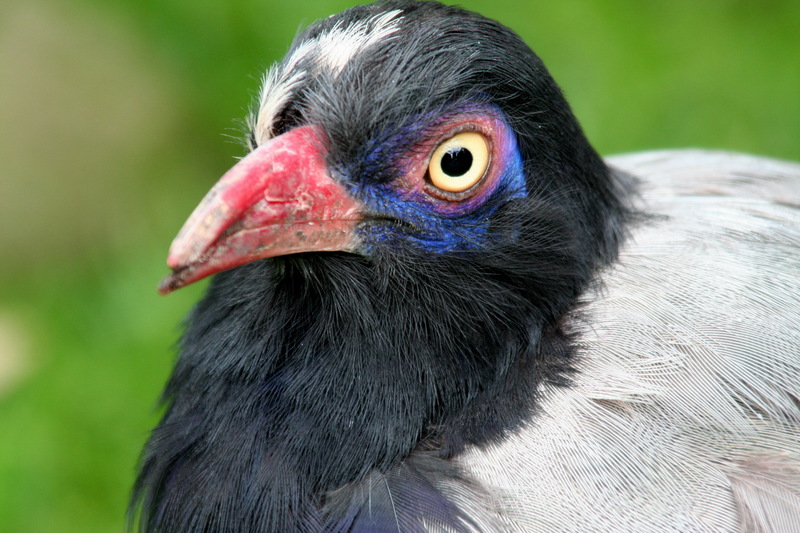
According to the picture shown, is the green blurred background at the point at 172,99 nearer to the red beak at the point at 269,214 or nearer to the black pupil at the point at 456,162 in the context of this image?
the red beak at the point at 269,214

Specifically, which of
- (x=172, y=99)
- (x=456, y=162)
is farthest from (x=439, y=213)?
(x=172, y=99)

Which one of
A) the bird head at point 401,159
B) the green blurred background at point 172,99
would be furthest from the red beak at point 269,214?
the green blurred background at point 172,99

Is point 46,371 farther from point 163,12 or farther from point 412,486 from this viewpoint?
point 412,486

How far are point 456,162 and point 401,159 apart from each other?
176 mm

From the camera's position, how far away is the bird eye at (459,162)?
280 cm

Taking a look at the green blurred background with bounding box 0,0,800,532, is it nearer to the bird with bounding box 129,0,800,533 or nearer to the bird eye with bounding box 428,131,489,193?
the bird with bounding box 129,0,800,533

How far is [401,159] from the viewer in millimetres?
2773

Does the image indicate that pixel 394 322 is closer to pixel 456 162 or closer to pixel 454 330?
pixel 454 330

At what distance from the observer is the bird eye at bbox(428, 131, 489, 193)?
2805mm

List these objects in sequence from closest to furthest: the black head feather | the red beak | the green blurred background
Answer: the red beak < the black head feather < the green blurred background

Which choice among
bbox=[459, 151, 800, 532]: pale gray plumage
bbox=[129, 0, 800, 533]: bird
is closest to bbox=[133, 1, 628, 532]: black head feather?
bbox=[129, 0, 800, 533]: bird

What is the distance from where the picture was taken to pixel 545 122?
9.80 ft

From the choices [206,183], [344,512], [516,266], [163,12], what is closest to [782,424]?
[516,266]

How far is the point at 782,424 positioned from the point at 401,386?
1179 mm
